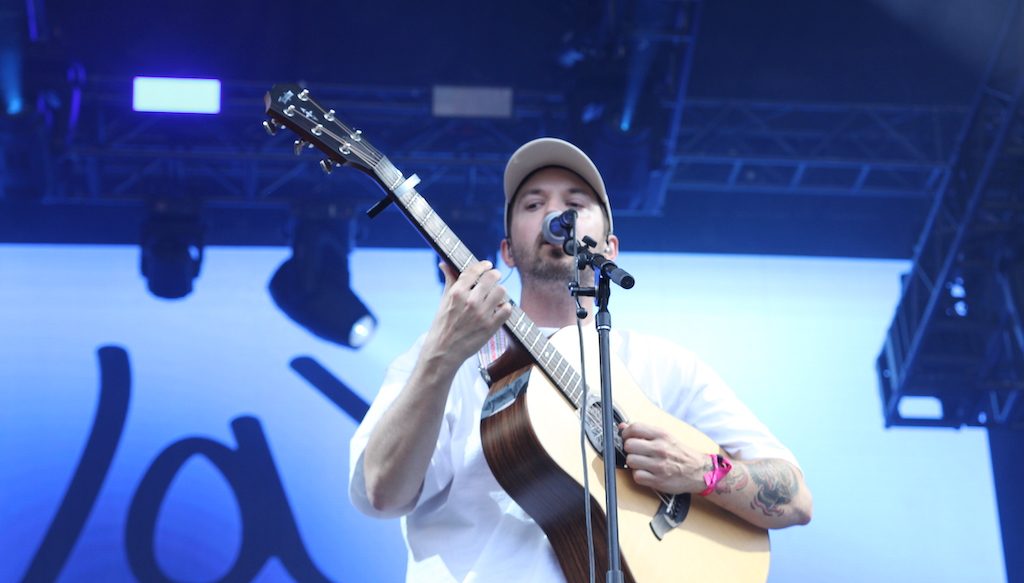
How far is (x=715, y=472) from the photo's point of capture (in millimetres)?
2512

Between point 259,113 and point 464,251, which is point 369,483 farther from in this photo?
point 259,113

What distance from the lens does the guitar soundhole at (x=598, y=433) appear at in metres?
2.44

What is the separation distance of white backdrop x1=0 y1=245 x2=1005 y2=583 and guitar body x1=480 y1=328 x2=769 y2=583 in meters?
3.03

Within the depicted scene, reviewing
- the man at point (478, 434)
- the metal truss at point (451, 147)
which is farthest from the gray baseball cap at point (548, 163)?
the metal truss at point (451, 147)

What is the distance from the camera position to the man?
2.24 meters

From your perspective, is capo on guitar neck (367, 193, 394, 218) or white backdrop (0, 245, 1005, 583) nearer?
capo on guitar neck (367, 193, 394, 218)

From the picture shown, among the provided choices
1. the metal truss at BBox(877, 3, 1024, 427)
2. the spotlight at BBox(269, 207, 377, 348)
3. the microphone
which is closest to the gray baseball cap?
the microphone

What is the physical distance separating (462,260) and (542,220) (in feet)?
1.27

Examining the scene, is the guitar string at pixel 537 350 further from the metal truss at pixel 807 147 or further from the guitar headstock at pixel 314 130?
the metal truss at pixel 807 147

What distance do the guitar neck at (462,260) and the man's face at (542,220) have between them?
298mm

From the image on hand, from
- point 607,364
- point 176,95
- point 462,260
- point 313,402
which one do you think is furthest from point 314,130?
point 176,95

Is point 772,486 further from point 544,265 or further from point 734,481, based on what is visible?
point 544,265

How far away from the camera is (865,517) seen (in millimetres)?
5633

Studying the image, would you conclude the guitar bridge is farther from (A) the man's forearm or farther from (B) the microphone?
(B) the microphone
